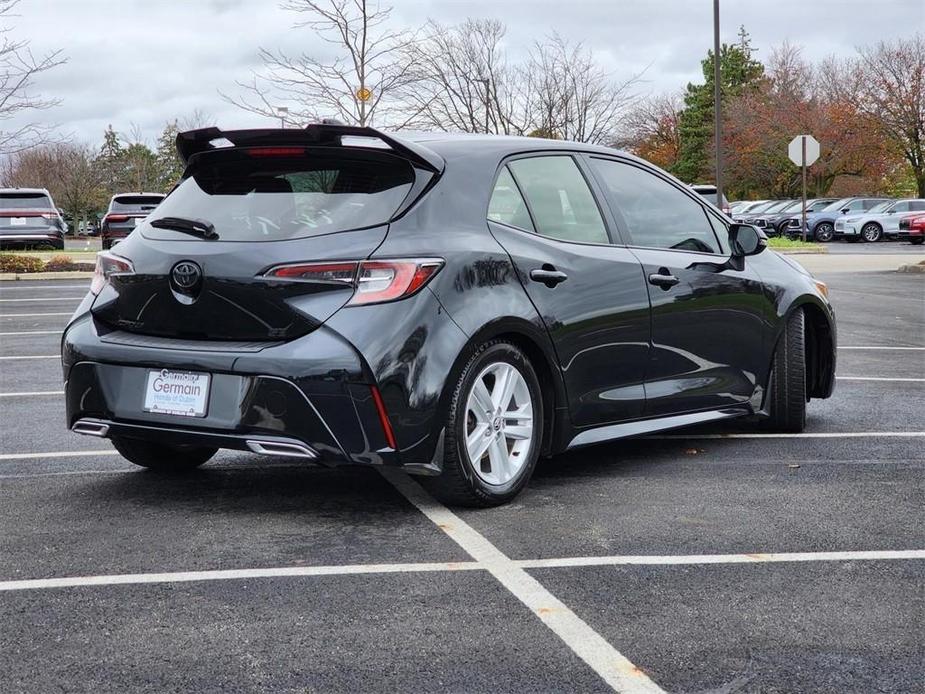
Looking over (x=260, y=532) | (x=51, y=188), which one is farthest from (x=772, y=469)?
(x=51, y=188)

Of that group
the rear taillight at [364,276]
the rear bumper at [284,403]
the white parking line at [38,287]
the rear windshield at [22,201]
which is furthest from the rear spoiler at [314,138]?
the rear windshield at [22,201]

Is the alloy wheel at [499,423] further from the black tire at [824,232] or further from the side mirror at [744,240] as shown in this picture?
the black tire at [824,232]

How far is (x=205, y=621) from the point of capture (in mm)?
3809

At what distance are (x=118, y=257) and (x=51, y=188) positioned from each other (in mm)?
76785

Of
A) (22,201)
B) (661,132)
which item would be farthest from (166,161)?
(22,201)

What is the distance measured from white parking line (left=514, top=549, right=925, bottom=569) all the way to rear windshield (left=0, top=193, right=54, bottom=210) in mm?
26493

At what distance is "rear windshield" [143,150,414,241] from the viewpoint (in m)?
5.03

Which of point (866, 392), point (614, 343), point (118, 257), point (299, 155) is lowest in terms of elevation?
point (866, 392)

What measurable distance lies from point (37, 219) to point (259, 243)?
25507 mm

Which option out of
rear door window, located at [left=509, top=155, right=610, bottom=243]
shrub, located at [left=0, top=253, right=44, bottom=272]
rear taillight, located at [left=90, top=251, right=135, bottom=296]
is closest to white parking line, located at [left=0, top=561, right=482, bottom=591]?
rear taillight, located at [left=90, top=251, right=135, bottom=296]

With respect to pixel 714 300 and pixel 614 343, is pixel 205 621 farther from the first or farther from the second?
pixel 714 300

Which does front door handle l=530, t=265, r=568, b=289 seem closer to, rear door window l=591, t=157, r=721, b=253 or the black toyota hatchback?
the black toyota hatchback

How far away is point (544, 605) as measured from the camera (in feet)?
13.0

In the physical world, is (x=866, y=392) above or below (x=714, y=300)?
below
